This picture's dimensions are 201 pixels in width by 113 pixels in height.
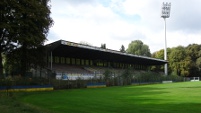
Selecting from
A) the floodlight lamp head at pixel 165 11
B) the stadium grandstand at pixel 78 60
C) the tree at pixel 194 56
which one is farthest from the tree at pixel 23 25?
the tree at pixel 194 56

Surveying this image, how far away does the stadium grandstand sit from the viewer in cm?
4894

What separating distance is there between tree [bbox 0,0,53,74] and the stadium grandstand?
8.21 meters

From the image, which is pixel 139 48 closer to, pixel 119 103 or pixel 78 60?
pixel 78 60

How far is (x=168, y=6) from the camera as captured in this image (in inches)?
3812

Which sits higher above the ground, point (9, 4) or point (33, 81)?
point (9, 4)

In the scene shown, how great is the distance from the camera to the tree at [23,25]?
35719mm

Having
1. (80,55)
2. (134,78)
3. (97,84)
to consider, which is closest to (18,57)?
(97,84)

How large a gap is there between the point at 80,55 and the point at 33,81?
1079 inches

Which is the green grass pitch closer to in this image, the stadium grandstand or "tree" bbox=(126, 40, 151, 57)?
the stadium grandstand

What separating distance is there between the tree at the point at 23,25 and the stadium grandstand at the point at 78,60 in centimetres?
821

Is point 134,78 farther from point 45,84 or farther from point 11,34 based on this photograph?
point 11,34

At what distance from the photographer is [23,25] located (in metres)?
36.0

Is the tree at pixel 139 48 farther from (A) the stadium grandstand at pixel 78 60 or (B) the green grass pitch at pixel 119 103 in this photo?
(B) the green grass pitch at pixel 119 103

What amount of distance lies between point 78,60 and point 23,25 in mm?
31035
